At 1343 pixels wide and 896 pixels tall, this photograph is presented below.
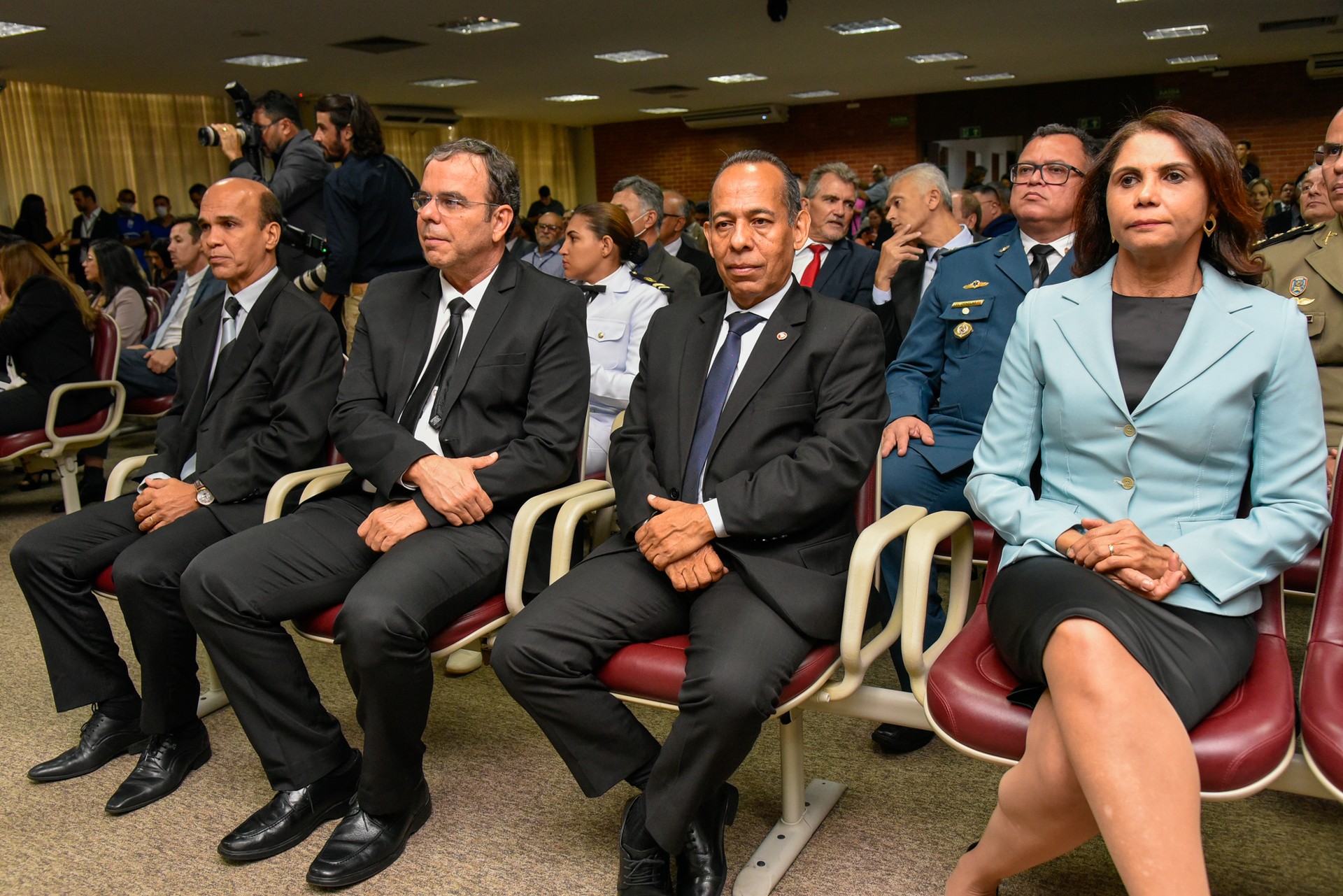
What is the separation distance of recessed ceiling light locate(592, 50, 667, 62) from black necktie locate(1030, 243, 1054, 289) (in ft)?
31.8

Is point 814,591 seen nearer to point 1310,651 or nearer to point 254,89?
point 1310,651

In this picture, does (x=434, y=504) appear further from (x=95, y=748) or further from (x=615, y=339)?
(x=615, y=339)

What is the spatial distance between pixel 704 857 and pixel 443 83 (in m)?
12.9

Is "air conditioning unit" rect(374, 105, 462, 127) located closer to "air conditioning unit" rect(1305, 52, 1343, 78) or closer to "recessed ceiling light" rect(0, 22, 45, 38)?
"recessed ceiling light" rect(0, 22, 45, 38)

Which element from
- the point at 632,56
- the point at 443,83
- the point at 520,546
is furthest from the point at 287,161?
the point at 443,83

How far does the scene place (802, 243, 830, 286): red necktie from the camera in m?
3.83

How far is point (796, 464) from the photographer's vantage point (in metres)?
1.89

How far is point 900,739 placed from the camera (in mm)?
2395

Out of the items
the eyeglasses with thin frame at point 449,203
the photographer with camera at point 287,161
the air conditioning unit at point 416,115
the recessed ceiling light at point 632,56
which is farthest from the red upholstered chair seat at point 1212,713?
the air conditioning unit at point 416,115

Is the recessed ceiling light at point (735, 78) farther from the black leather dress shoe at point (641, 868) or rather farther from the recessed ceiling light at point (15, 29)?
the black leather dress shoe at point (641, 868)

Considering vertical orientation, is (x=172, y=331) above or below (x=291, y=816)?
above

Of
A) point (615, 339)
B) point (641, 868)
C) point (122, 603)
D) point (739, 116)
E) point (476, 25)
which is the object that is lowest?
point (641, 868)

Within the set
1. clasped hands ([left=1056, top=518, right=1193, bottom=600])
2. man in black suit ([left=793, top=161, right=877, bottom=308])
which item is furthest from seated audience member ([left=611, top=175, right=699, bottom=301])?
clasped hands ([left=1056, top=518, right=1193, bottom=600])

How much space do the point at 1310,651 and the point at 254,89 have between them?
13.5 m
